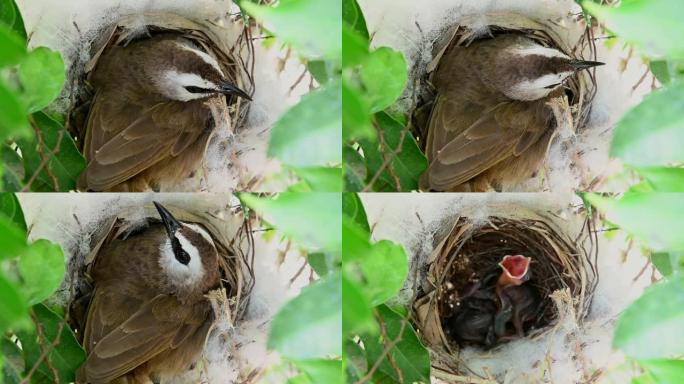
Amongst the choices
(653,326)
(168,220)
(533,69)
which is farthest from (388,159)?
(653,326)

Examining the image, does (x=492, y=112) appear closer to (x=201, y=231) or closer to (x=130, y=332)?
(x=201, y=231)

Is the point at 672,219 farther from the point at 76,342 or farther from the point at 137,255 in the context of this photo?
the point at 76,342

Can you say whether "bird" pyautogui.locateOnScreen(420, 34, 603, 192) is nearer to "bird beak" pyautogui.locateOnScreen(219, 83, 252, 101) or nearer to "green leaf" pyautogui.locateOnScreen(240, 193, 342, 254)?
"green leaf" pyautogui.locateOnScreen(240, 193, 342, 254)

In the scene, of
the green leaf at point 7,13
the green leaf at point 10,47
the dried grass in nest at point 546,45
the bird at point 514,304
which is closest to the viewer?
the green leaf at point 10,47

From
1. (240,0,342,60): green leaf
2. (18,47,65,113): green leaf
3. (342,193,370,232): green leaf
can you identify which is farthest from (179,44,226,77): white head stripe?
(342,193,370,232): green leaf

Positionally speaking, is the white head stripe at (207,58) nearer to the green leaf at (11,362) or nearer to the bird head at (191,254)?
the bird head at (191,254)

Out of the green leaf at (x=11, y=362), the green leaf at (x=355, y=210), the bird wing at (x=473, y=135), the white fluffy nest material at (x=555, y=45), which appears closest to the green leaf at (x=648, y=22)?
the white fluffy nest material at (x=555, y=45)
